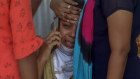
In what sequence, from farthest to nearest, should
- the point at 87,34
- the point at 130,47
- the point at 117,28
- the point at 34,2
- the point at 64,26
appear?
the point at 64,26 → the point at 34,2 → the point at 87,34 → the point at 130,47 → the point at 117,28

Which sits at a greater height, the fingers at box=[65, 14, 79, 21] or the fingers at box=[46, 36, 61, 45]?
the fingers at box=[65, 14, 79, 21]

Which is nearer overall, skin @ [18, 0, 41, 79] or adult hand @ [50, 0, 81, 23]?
skin @ [18, 0, 41, 79]

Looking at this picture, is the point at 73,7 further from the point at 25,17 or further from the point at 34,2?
the point at 25,17

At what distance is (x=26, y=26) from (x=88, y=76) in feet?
1.87

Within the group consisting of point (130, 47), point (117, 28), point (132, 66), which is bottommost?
point (132, 66)

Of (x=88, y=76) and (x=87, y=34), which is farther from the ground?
(x=87, y=34)

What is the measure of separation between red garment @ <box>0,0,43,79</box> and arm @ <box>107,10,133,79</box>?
1.15 ft

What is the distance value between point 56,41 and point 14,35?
2.00 ft

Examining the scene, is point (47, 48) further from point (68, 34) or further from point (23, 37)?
point (23, 37)

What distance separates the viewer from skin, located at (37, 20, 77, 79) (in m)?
1.35

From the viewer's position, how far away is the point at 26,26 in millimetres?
775

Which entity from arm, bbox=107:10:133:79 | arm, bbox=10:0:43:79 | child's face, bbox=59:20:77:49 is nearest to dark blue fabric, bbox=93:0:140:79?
arm, bbox=107:10:133:79

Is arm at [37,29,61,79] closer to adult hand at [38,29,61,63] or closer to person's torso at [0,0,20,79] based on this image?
adult hand at [38,29,61,63]

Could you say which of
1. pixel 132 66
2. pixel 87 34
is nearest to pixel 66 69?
pixel 87 34
